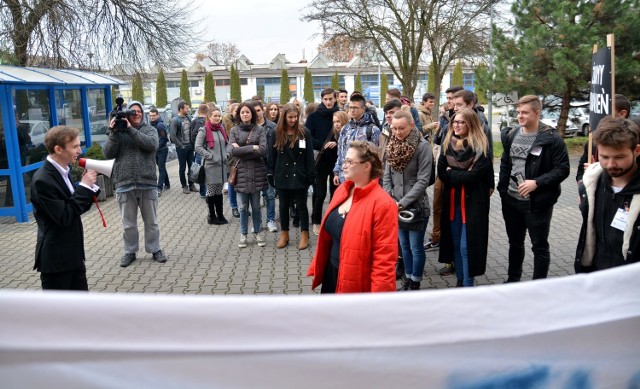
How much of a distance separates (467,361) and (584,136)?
25527 mm

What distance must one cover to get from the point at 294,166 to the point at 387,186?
205 cm

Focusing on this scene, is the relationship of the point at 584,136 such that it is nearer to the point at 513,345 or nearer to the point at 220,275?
the point at 220,275

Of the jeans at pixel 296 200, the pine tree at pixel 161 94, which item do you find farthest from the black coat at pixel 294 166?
the pine tree at pixel 161 94

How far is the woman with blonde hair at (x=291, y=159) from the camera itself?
25.2 feet

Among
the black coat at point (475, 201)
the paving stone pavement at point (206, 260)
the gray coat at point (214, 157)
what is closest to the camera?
the black coat at point (475, 201)

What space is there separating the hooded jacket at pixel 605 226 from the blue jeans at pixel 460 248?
197 centimetres

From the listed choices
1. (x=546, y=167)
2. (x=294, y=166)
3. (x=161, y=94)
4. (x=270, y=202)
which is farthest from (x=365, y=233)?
(x=161, y=94)

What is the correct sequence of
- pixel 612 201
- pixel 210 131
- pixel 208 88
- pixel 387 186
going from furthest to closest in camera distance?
pixel 208 88 → pixel 210 131 → pixel 387 186 → pixel 612 201

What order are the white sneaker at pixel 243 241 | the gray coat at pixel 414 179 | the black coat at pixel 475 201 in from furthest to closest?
the white sneaker at pixel 243 241, the gray coat at pixel 414 179, the black coat at pixel 475 201

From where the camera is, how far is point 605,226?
11.1 feet

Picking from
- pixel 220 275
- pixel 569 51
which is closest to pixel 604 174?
pixel 220 275

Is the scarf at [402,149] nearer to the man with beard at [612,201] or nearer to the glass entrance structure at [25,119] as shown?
the man with beard at [612,201]

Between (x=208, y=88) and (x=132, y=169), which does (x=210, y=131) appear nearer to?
(x=132, y=169)

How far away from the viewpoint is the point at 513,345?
5.39ft
